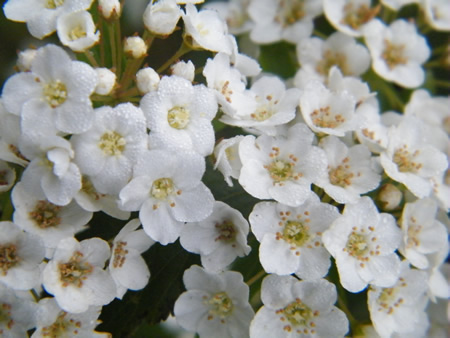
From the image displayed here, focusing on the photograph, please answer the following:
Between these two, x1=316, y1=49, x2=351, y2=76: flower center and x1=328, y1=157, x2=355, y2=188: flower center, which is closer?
x1=328, y1=157, x2=355, y2=188: flower center

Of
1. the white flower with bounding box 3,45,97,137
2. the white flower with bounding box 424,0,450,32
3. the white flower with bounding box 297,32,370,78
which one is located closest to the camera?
the white flower with bounding box 3,45,97,137

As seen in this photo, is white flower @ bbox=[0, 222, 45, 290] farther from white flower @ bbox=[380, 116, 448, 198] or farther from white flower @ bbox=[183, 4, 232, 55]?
white flower @ bbox=[380, 116, 448, 198]

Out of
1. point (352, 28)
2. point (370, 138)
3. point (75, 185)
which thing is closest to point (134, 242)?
point (75, 185)

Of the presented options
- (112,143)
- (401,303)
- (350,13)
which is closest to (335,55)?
(350,13)

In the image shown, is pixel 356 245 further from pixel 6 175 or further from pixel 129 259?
pixel 6 175

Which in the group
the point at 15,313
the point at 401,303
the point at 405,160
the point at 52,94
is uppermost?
the point at 52,94

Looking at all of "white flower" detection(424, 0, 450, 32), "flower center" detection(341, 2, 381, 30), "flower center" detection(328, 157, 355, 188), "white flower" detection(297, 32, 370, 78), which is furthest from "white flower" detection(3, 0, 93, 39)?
"white flower" detection(424, 0, 450, 32)

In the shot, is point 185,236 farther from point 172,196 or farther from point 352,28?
point 352,28
